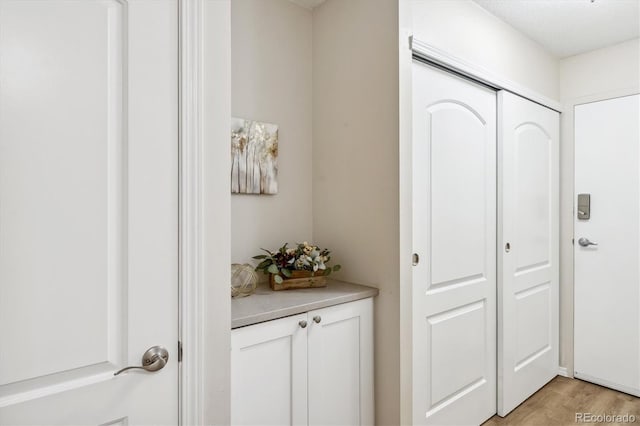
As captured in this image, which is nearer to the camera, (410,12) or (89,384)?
(89,384)

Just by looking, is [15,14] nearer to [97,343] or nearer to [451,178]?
Answer: [97,343]

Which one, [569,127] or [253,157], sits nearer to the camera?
[253,157]

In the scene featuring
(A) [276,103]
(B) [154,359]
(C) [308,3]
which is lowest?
(B) [154,359]

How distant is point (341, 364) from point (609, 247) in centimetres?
230

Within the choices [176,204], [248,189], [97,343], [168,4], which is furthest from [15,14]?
[248,189]

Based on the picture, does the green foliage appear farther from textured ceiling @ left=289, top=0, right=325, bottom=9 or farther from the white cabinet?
textured ceiling @ left=289, top=0, right=325, bottom=9

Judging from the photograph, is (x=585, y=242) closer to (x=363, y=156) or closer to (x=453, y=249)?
(x=453, y=249)

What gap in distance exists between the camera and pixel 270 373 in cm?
136

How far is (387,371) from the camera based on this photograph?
1.67 metres

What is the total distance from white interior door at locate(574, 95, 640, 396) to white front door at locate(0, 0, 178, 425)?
2.93 metres

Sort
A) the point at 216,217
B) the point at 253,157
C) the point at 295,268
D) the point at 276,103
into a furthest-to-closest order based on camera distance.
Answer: the point at 276,103, the point at 253,157, the point at 295,268, the point at 216,217

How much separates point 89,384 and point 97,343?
99 millimetres

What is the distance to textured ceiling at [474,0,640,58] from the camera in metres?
2.12

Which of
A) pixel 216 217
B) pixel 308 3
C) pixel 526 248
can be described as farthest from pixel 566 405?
pixel 308 3
